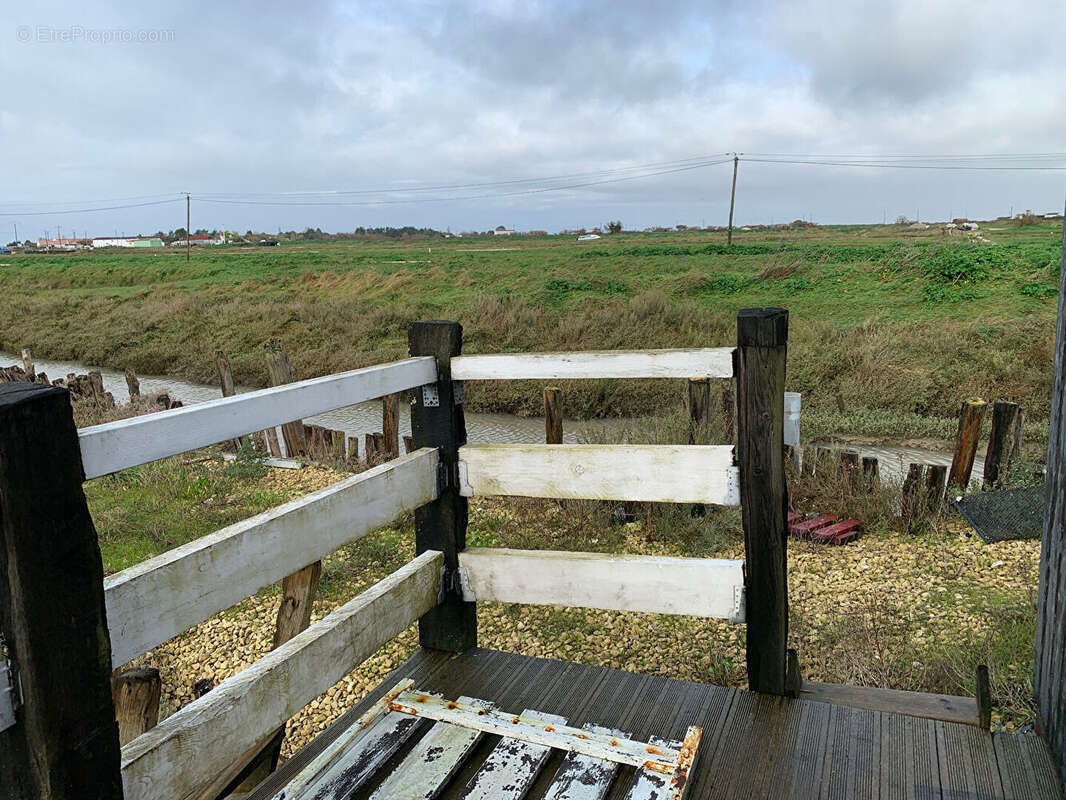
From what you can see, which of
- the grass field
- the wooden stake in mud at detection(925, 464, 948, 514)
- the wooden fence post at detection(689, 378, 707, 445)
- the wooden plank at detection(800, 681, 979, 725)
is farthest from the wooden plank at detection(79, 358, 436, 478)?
the grass field

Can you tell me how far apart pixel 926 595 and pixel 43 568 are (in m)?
4.63

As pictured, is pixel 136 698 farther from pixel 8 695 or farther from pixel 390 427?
pixel 390 427

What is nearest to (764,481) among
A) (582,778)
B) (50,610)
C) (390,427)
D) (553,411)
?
(582,778)

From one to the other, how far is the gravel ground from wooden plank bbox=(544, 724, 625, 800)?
5.66 feet

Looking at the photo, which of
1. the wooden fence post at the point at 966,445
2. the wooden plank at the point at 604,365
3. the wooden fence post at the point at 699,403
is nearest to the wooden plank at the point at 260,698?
the wooden plank at the point at 604,365

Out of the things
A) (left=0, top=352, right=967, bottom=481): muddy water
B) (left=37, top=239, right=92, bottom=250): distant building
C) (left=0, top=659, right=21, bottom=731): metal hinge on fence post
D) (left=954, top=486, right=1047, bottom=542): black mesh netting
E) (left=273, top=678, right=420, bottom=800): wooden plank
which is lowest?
(left=0, top=352, right=967, bottom=481): muddy water

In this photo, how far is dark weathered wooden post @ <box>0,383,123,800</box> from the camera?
51.8 inches

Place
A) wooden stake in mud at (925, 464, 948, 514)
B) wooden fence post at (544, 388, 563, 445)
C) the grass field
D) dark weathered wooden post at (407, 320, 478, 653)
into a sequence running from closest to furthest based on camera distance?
dark weathered wooden post at (407, 320, 478, 653), wooden stake in mud at (925, 464, 948, 514), wooden fence post at (544, 388, 563, 445), the grass field

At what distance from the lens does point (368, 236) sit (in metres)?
115

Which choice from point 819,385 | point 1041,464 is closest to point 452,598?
point 1041,464

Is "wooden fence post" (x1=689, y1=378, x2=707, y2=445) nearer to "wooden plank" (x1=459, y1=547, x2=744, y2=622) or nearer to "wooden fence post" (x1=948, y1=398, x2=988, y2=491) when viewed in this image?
"wooden fence post" (x1=948, y1=398, x2=988, y2=491)

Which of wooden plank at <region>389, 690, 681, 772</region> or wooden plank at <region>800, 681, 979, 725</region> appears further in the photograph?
wooden plank at <region>800, 681, 979, 725</region>

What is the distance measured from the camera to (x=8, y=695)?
4.39 ft

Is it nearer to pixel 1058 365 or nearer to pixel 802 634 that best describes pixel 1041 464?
pixel 802 634
